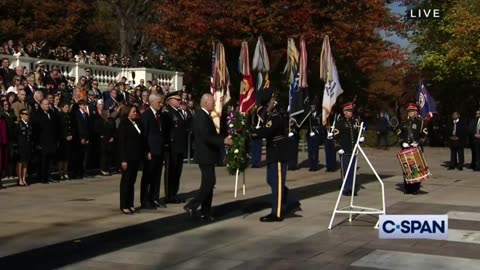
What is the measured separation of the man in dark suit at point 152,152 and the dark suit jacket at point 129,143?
212mm

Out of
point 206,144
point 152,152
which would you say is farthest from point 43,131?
point 206,144

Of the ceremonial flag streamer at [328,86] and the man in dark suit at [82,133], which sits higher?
the ceremonial flag streamer at [328,86]

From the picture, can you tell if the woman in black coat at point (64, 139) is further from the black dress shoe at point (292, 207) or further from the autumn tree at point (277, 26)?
the autumn tree at point (277, 26)

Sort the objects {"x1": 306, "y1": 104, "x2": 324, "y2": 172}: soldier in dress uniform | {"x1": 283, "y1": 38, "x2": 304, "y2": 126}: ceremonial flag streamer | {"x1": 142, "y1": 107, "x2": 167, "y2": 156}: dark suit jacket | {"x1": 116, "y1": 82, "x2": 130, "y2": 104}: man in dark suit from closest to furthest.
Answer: {"x1": 142, "y1": 107, "x2": 167, "y2": 156}: dark suit jacket, {"x1": 283, "y1": 38, "x2": 304, "y2": 126}: ceremonial flag streamer, {"x1": 306, "y1": 104, "x2": 324, "y2": 172}: soldier in dress uniform, {"x1": 116, "y1": 82, "x2": 130, "y2": 104}: man in dark suit

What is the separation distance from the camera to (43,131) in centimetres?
1556

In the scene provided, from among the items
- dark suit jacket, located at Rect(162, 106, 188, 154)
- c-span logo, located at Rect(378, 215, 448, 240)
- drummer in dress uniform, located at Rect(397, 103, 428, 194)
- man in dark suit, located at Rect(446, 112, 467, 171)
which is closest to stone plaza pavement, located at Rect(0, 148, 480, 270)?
c-span logo, located at Rect(378, 215, 448, 240)

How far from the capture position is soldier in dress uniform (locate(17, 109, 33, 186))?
14945mm

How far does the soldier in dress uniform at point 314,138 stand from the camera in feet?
68.5

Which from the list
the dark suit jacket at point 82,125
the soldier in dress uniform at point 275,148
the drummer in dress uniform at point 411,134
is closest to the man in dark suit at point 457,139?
the drummer in dress uniform at point 411,134

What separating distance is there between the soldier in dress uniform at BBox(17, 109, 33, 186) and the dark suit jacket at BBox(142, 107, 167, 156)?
4072mm

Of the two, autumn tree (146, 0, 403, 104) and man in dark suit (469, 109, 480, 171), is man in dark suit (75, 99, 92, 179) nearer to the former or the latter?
man in dark suit (469, 109, 480, 171)

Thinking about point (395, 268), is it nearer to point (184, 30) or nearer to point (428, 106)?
point (428, 106)

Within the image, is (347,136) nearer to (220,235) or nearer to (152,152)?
(152,152)

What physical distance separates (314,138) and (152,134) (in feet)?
33.1
